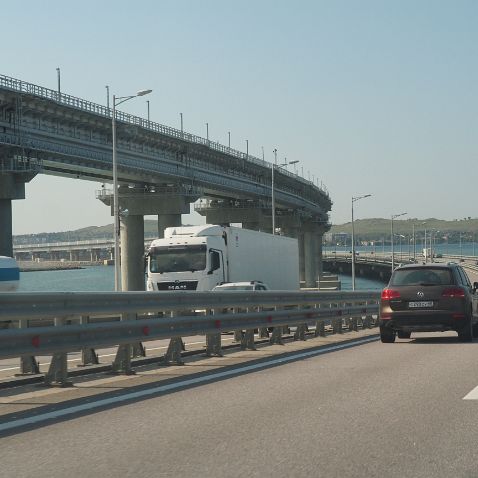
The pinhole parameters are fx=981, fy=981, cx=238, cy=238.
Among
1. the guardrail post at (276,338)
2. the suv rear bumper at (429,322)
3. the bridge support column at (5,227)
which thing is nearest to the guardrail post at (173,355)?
the guardrail post at (276,338)

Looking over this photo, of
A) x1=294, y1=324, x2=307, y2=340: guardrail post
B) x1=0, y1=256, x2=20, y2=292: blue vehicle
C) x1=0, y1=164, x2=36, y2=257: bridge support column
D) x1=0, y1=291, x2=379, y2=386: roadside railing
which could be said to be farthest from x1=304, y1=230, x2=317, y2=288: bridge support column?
x1=0, y1=291, x2=379, y2=386: roadside railing

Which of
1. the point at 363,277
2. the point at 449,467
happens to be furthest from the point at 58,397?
the point at 363,277

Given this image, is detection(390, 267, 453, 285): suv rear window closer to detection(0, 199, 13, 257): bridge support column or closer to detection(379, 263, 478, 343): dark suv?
detection(379, 263, 478, 343): dark suv

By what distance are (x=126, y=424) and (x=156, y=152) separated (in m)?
67.4

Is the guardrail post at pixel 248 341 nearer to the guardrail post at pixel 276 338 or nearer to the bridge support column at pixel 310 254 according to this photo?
the guardrail post at pixel 276 338

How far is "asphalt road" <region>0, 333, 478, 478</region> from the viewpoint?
6.58 meters

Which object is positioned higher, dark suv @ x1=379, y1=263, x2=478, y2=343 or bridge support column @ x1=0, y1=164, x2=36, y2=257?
bridge support column @ x1=0, y1=164, x2=36, y2=257

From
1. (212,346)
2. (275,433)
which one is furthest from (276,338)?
(275,433)

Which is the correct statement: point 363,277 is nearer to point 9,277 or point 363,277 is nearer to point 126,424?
point 9,277

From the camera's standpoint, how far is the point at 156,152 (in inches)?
2960

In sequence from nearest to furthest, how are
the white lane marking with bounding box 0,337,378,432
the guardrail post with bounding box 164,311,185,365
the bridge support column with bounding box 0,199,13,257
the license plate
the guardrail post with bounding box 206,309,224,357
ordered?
the white lane marking with bounding box 0,337,378,432, the guardrail post with bounding box 164,311,185,365, the guardrail post with bounding box 206,309,224,357, the license plate, the bridge support column with bounding box 0,199,13,257

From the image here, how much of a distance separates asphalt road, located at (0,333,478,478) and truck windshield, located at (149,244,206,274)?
2013 centimetres

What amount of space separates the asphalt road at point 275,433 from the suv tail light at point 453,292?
737 centimetres

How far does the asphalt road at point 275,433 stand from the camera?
6.58 m
